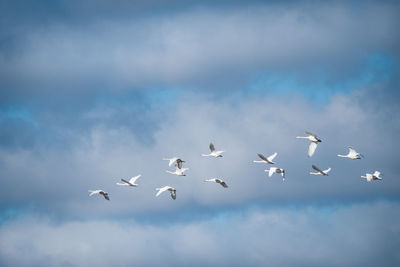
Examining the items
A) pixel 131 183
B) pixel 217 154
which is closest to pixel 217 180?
pixel 217 154

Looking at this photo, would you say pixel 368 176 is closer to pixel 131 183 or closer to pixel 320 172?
pixel 320 172

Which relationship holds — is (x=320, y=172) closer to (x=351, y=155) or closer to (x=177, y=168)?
(x=351, y=155)

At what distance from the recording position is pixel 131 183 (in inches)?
5728

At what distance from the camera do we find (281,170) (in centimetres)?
13738

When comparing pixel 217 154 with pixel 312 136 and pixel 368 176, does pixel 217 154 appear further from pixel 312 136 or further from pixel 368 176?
pixel 368 176

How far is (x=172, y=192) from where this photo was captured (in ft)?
465

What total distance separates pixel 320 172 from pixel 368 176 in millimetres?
8092

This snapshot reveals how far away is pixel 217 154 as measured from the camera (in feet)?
448

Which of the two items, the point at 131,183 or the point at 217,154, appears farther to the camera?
the point at 131,183

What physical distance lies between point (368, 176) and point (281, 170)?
543 inches

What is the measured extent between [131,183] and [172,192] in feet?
24.1

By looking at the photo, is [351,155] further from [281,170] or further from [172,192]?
[172,192]

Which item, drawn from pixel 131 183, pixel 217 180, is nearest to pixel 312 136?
pixel 217 180

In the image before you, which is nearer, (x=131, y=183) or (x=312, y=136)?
(x=312, y=136)
